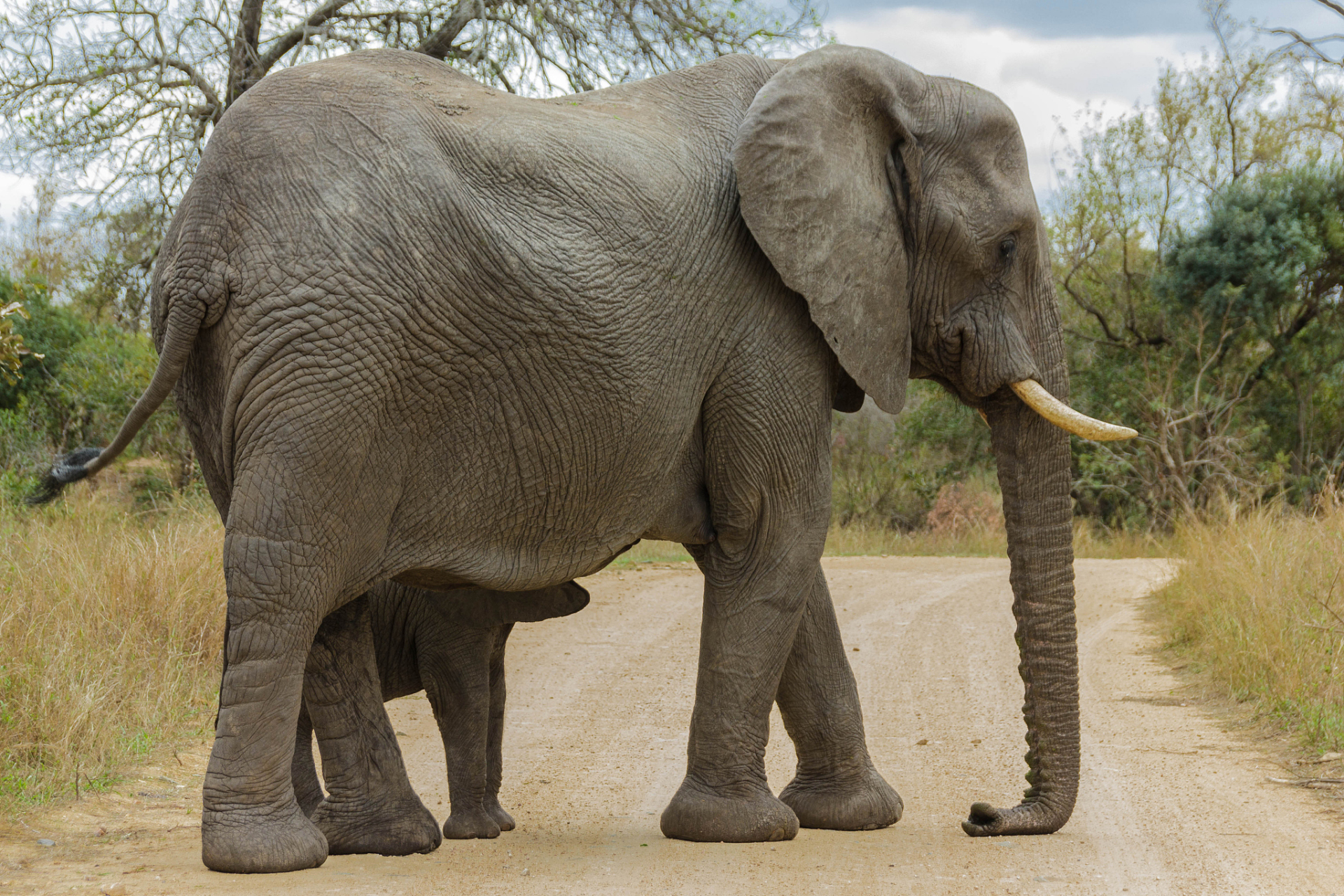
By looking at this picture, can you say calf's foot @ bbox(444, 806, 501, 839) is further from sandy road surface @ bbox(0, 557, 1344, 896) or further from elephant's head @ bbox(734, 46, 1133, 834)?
elephant's head @ bbox(734, 46, 1133, 834)

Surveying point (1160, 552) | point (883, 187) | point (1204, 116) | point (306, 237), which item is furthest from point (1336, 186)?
point (306, 237)

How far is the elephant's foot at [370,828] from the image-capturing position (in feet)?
16.0

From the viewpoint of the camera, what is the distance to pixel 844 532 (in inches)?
825

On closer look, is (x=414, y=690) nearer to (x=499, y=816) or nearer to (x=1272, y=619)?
(x=499, y=816)

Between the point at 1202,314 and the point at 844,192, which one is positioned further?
the point at 1202,314

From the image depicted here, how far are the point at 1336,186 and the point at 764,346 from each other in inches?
675

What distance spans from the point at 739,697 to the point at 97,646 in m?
3.98

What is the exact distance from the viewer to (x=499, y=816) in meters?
5.55

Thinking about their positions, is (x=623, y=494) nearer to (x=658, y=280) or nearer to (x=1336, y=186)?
(x=658, y=280)

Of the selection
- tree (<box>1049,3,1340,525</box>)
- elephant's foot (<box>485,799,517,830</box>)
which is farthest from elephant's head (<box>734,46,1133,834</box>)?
tree (<box>1049,3,1340,525</box>)

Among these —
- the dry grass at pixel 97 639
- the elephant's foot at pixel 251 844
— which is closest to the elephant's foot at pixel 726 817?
the elephant's foot at pixel 251 844

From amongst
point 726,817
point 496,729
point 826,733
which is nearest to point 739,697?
point 726,817

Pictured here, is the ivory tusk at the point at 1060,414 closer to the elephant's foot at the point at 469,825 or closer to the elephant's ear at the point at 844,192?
the elephant's ear at the point at 844,192

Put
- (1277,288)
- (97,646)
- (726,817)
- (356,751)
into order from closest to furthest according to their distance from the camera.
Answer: (356,751)
(726,817)
(97,646)
(1277,288)
